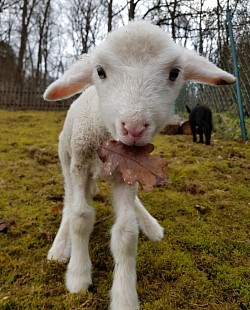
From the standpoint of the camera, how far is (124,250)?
7.45 feet

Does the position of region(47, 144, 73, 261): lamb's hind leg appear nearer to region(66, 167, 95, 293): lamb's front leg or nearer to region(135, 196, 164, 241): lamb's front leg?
region(66, 167, 95, 293): lamb's front leg

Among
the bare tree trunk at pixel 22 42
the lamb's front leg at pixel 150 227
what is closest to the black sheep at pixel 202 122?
the lamb's front leg at pixel 150 227

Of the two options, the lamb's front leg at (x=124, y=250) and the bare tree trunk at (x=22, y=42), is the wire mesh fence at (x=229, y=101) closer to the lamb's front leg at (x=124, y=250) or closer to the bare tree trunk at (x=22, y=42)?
the lamb's front leg at (x=124, y=250)

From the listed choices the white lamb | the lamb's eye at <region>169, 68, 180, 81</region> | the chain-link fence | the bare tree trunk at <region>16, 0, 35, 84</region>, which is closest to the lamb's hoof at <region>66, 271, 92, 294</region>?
the white lamb

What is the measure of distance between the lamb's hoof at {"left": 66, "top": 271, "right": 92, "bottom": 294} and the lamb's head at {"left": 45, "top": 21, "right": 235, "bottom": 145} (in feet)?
3.40

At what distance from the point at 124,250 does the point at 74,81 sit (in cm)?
123

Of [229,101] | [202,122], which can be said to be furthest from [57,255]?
[229,101]

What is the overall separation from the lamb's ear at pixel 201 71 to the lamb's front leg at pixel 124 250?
0.91 meters

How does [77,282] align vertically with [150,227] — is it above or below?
below

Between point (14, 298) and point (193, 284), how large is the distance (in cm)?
119

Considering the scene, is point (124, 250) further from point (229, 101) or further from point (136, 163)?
point (229, 101)

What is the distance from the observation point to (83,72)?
241cm

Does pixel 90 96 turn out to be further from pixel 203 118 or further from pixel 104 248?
pixel 203 118

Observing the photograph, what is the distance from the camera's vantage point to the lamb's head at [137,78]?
172 centimetres
